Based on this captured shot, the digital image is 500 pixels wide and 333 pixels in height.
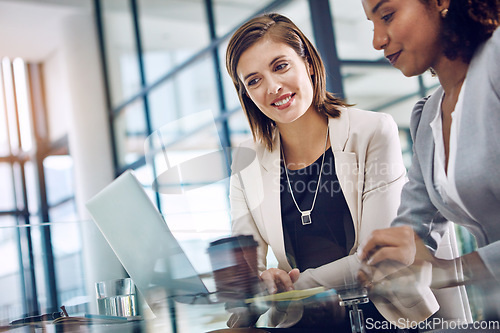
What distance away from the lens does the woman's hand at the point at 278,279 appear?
125 centimetres

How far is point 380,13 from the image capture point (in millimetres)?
1157

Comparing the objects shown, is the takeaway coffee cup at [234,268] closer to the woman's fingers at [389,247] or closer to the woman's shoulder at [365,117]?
the woman's fingers at [389,247]

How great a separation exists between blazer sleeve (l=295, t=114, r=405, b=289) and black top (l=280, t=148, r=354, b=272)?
1.4 inches

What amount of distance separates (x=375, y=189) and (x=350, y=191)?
71 millimetres

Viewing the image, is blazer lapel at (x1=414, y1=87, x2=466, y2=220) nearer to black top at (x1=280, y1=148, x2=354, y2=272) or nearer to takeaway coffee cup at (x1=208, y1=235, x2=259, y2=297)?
black top at (x1=280, y1=148, x2=354, y2=272)

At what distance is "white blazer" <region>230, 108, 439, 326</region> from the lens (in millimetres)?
1230

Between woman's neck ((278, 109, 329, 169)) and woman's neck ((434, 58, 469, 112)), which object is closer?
woman's neck ((434, 58, 469, 112))

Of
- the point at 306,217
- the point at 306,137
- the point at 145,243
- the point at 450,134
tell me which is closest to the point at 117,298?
the point at 145,243

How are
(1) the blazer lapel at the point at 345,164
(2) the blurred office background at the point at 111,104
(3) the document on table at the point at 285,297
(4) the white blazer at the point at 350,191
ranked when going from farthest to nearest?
(2) the blurred office background at the point at 111,104 → (1) the blazer lapel at the point at 345,164 → (4) the white blazer at the point at 350,191 → (3) the document on table at the point at 285,297

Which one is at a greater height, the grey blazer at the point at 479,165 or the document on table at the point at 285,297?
the grey blazer at the point at 479,165

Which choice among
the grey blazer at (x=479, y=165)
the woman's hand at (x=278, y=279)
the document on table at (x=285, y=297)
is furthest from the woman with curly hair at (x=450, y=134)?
the woman's hand at (x=278, y=279)

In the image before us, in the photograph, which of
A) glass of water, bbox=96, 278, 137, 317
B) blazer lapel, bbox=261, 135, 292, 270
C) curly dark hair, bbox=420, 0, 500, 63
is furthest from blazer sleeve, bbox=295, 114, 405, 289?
glass of water, bbox=96, 278, 137, 317

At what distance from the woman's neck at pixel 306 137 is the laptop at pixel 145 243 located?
1.51 ft

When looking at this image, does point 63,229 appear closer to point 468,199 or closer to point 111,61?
point 468,199
